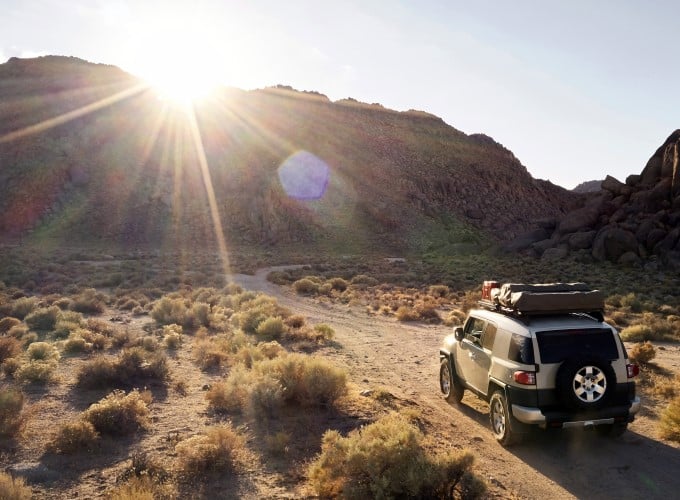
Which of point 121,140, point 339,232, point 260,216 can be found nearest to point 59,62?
point 121,140

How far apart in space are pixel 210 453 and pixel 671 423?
693cm

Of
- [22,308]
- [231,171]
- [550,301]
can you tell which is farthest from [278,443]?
[231,171]

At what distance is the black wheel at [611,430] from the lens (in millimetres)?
7871

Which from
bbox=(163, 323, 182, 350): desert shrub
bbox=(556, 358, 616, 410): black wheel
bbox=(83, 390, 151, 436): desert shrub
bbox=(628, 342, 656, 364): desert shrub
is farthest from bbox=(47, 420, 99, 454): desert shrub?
bbox=(628, 342, 656, 364): desert shrub

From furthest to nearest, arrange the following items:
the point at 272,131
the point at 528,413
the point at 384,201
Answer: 1. the point at 272,131
2. the point at 384,201
3. the point at 528,413

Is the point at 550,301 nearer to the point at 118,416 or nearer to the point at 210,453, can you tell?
the point at 210,453

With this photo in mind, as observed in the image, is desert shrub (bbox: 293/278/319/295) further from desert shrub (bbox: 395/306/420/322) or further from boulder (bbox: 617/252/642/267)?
boulder (bbox: 617/252/642/267)

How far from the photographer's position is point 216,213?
78.1 metres

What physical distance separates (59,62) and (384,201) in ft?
227

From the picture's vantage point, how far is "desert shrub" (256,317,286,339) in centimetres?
1600

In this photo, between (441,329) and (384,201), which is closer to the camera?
(441,329)

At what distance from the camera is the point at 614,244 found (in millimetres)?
43125

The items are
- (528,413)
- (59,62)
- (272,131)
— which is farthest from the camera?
(59,62)

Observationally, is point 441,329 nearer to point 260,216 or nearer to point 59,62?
point 260,216
